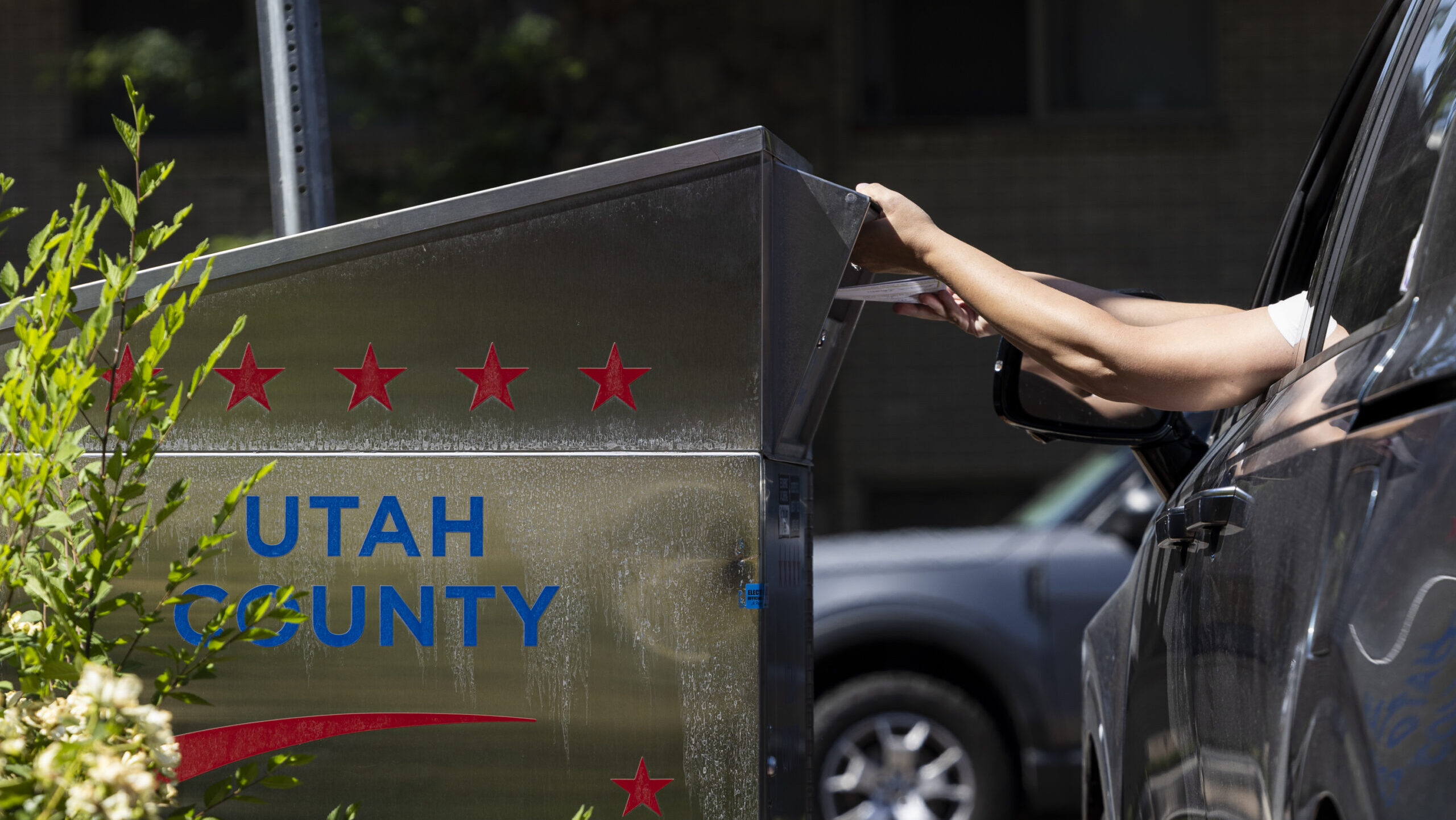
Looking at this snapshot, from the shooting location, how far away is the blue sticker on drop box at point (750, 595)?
187 cm

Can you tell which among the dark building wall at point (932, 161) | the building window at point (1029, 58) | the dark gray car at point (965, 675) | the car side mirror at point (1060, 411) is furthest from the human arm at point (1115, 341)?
the building window at point (1029, 58)

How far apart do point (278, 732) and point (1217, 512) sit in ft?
4.16

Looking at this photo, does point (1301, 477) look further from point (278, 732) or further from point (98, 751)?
point (278, 732)

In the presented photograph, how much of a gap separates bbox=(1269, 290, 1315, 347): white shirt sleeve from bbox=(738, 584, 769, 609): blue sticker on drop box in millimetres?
760

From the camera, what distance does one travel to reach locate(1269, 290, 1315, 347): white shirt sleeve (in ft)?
5.92

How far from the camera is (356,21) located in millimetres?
7633

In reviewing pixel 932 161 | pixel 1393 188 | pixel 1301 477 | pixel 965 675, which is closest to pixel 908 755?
pixel 965 675

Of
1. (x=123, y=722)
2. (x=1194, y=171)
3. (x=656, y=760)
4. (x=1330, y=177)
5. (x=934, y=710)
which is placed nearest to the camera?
(x=123, y=722)

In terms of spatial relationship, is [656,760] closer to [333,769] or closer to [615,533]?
[615,533]

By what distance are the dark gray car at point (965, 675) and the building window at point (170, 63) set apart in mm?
4084

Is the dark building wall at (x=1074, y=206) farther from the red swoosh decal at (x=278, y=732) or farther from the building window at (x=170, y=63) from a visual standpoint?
the red swoosh decal at (x=278, y=732)

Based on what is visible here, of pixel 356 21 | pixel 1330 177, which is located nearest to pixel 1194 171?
pixel 356 21

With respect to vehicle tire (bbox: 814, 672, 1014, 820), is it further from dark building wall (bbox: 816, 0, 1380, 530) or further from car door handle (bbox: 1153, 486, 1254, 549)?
dark building wall (bbox: 816, 0, 1380, 530)

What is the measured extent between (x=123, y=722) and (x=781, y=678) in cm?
97
